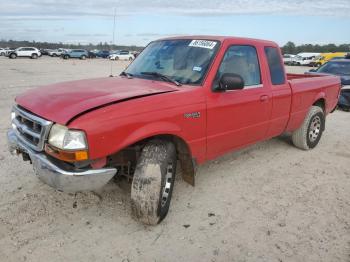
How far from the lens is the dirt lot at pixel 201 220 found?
3.26 meters

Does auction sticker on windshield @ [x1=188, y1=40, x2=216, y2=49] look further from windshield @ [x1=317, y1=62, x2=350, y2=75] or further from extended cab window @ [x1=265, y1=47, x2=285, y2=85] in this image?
windshield @ [x1=317, y1=62, x2=350, y2=75]

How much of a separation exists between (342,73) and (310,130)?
242 inches

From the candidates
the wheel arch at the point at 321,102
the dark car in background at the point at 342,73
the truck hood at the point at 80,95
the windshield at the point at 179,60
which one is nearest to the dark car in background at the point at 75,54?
the dark car in background at the point at 342,73

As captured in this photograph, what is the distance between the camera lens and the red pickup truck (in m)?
3.15

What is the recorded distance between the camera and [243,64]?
15.4 feet

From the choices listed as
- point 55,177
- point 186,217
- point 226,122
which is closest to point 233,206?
point 186,217

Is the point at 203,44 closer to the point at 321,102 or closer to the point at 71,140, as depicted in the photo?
the point at 71,140

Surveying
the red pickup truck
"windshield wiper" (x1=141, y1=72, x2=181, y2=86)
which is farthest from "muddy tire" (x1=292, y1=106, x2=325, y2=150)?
"windshield wiper" (x1=141, y1=72, x2=181, y2=86)

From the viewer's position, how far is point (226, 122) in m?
4.31

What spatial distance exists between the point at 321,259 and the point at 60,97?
2896 mm

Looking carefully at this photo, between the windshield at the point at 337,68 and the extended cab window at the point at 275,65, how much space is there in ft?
23.6

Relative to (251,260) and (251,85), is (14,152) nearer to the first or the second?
(251,260)

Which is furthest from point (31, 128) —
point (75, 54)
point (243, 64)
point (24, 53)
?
point (75, 54)

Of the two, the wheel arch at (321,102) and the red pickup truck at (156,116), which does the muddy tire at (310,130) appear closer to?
the wheel arch at (321,102)
